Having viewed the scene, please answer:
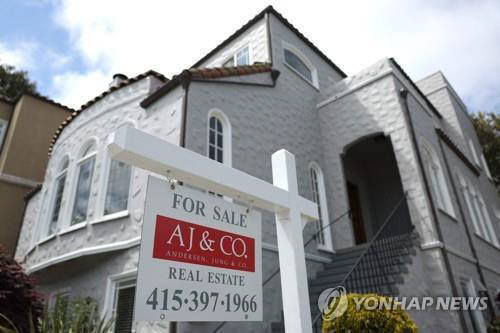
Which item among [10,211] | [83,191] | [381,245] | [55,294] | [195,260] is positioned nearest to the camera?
[195,260]

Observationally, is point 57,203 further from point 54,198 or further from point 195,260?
point 195,260

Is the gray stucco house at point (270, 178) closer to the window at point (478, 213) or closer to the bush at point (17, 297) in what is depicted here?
the window at point (478, 213)

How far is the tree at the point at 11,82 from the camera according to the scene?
63.1ft

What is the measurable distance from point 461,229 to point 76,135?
35.4ft

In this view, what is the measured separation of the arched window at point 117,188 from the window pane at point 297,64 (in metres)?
6.72

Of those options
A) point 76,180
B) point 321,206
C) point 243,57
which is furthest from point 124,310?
point 243,57

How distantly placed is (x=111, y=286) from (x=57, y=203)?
12.4 ft

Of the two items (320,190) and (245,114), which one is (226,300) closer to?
(245,114)

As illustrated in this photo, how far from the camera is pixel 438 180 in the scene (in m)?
9.77

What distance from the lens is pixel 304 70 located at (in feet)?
41.0

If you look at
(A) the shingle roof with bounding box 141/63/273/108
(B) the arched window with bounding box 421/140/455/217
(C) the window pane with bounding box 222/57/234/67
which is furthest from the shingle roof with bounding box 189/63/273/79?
(B) the arched window with bounding box 421/140/455/217

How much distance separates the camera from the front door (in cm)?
1241

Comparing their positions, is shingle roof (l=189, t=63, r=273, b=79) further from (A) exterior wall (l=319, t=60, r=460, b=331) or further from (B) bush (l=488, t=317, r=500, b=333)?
(B) bush (l=488, t=317, r=500, b=333)

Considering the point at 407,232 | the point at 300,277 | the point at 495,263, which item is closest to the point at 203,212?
the point at 300,277
